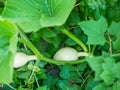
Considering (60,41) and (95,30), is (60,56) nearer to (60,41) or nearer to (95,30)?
(60,41)

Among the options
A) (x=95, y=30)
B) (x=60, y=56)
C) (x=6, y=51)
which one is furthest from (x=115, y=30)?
(x=6, y=51)

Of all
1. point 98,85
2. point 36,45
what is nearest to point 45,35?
point 36,45

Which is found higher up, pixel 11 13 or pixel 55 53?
pixel 11 13

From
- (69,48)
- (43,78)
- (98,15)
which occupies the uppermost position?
(98,15)

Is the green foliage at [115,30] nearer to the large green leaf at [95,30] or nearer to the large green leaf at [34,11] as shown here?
the large green leaf at [95,30]

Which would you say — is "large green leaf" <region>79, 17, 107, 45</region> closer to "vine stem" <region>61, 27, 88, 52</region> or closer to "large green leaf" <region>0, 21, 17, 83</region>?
"vine stem" <region>61, 27, 88, 52</region>

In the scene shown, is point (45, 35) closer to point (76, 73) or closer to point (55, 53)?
point (55, 53)
